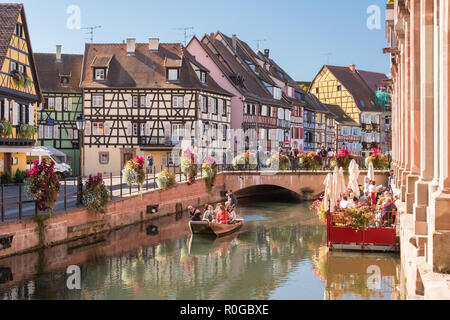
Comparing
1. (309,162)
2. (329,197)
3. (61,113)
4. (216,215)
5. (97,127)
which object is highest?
(61,113)

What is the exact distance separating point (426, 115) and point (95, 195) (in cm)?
1527

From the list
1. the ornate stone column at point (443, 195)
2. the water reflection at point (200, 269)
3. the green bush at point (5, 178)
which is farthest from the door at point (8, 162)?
the ornate stone column at point (443, 195)

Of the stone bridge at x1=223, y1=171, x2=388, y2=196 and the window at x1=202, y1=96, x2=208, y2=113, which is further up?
the window at x1=202, y1=96, x2=208, y2=113

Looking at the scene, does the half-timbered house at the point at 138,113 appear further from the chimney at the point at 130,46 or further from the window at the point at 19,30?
the window at the point at 19,30

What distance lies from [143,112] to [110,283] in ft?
104

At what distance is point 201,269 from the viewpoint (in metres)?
20.2

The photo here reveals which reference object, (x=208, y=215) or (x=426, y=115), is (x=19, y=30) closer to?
(x=208, y=215)

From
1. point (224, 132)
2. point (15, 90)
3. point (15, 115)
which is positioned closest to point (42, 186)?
point (15, 115)

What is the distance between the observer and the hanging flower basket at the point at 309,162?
1640 inches

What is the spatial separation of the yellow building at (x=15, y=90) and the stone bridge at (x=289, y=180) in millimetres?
12710

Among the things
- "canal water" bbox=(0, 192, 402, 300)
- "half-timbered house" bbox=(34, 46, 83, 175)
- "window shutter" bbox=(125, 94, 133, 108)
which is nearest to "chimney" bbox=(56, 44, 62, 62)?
"half-timbered house" bbox=(34, 46, 83, 175)

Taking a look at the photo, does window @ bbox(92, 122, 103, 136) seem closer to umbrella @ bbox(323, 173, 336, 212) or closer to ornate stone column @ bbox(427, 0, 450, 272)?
umbrella @ bbox(323, 173, 336, 212)

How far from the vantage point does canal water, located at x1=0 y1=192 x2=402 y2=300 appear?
16594 millimetres
